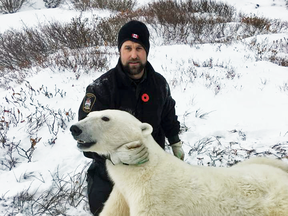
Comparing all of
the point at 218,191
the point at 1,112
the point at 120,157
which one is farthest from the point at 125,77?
the point at 1,112

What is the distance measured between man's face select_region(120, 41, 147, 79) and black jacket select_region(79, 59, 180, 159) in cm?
7

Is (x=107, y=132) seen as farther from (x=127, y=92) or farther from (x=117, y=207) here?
(x=127, y=92)

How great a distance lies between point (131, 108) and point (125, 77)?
0.33 metres

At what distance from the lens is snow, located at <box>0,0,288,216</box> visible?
8.67 feet

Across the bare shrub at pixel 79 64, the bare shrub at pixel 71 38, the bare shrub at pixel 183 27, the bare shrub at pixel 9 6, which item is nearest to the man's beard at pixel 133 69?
the bare shrub at pixel 79 64

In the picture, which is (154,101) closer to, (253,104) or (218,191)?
(218,191)

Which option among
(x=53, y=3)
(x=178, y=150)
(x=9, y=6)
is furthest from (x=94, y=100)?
(x=53, y=3)

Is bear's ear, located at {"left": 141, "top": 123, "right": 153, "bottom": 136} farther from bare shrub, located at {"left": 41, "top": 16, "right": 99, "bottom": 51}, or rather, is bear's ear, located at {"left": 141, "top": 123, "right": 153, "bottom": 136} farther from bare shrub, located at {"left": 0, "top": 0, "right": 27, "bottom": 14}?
bare shrub, located at {"left": 0, "top": 0, "right": 27, "bottom": 14}

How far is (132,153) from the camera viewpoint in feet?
5.21

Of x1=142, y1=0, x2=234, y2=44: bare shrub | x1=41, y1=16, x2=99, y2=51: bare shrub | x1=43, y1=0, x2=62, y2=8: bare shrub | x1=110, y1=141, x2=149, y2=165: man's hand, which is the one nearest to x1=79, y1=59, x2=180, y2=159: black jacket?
x1=110, y1=141, x2=149, y2=165: man's hand

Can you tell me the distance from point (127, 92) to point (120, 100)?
0.36ft

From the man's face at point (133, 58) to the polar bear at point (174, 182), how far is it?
0.83m

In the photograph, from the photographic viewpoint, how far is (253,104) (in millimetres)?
4004

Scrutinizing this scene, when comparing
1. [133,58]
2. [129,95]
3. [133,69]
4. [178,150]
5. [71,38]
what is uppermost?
[133,58]
